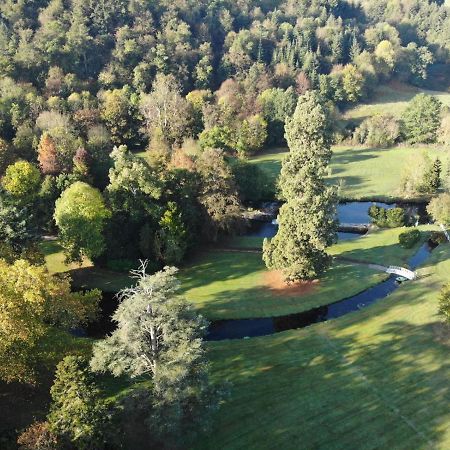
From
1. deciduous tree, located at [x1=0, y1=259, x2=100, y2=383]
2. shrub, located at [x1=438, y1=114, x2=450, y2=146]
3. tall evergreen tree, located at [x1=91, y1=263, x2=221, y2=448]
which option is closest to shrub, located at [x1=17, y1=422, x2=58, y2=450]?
tall evergreen tree, located at [x1=91, y1=263, x2=221, y2=448]

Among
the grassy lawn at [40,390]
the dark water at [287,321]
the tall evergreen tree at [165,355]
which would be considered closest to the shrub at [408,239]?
the dark water at [287,321]

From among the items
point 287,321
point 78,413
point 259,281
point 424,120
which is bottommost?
point 287,321

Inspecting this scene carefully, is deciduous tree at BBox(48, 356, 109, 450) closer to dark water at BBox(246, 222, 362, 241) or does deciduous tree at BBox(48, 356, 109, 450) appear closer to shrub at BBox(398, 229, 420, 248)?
dark water at BBox(246, 222, 362, 241)

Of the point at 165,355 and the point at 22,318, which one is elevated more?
the point at 22,318

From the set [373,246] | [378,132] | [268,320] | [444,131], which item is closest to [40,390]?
[268,320]

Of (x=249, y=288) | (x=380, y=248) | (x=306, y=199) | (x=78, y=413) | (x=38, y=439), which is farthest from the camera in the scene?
(x=380, y=248)

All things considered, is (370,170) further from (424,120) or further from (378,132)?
(424,120)
